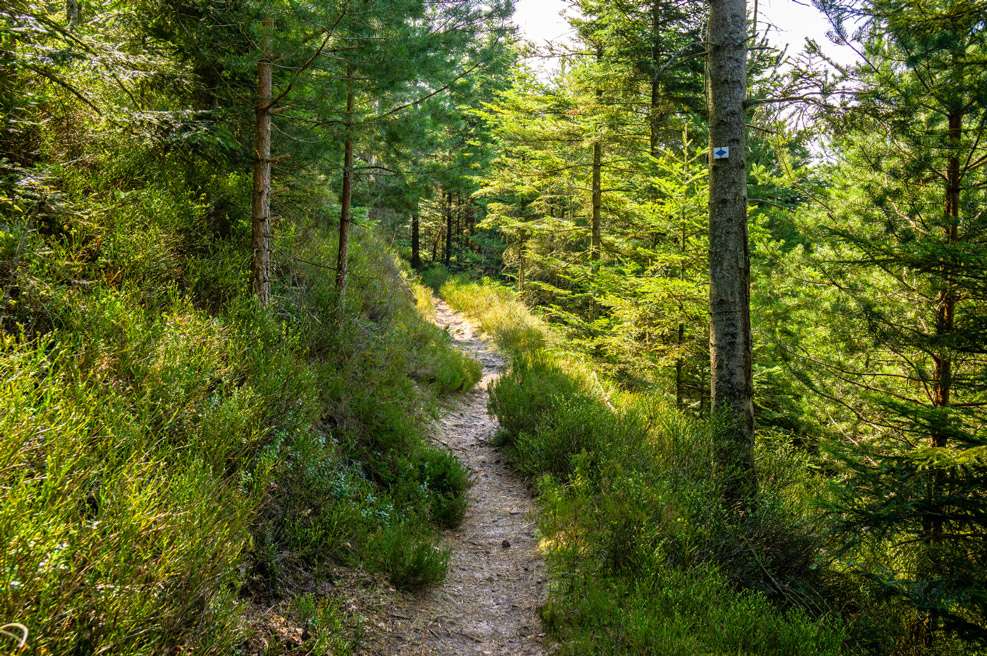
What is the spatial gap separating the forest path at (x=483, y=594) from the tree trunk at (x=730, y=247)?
2.30m

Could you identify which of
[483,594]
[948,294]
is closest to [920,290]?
[948,294]

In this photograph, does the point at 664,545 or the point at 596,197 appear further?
the point at 596,197

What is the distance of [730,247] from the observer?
511 centimetres

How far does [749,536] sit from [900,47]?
4960mm

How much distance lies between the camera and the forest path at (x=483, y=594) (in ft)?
11.3

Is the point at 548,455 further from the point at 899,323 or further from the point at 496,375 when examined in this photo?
the point at 496,375

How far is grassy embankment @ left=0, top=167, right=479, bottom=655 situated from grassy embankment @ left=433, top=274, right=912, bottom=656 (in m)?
1.22

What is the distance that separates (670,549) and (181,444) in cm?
382

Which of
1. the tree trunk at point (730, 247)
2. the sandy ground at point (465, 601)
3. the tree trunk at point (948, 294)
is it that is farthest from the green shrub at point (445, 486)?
the tree trunk at point (948, 294)

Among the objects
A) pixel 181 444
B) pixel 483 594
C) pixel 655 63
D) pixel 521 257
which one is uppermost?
pixel 655 63

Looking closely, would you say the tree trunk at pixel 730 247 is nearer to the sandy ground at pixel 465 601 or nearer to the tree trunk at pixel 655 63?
the sandy ground at pixel 465 601

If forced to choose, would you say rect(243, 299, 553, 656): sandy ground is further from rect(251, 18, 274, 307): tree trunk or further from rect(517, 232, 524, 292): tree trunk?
rect(517, 232, 524, 292): tree trunk

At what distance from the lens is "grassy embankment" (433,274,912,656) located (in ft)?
10.4

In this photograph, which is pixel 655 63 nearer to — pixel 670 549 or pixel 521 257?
pixel 521 257
